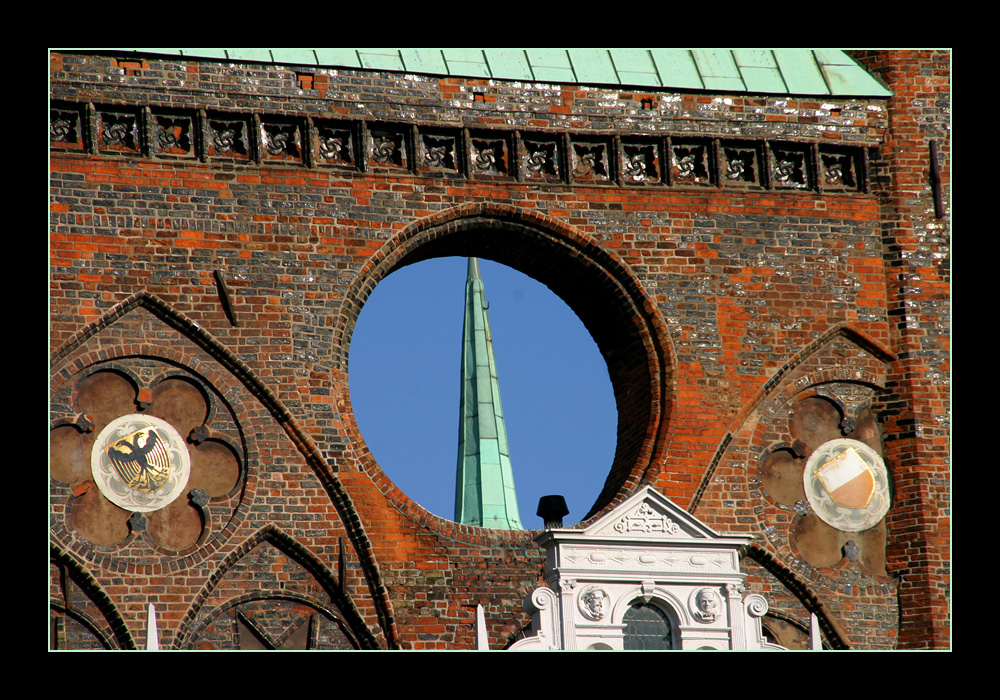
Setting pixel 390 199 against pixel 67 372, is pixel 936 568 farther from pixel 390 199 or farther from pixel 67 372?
pixel 67 372

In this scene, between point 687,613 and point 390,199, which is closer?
point 687,613

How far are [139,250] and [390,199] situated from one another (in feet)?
7.41

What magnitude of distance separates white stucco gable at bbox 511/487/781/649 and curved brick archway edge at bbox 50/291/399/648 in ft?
6.66

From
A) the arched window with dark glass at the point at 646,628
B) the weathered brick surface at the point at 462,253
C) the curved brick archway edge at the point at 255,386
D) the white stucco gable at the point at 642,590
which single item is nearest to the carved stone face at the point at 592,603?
the white stucco gable at the point at 642,590

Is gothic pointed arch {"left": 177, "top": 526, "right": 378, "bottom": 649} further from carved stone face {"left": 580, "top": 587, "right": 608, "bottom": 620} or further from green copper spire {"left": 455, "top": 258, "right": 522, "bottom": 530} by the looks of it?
green copper spire {"left": 455, "top": 258, "right": 522, "bottom": 530}

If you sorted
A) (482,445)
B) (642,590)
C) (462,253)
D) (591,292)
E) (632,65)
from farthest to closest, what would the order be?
1. (482,445)
2. (632,65)
3. (462,253)
4. (591,292)
5. (642,590)

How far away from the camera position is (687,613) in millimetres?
16453

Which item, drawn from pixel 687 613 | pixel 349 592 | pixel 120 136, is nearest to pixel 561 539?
pixel 687 613

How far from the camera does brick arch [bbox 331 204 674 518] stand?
18938 millimetres

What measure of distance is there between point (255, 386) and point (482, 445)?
21.7 feet

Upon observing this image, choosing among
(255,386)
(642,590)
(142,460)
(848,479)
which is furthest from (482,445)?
(642,590)

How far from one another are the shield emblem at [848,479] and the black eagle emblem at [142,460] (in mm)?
5823

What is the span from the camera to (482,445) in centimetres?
2466

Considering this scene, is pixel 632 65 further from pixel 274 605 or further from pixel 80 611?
pixel 80 611
